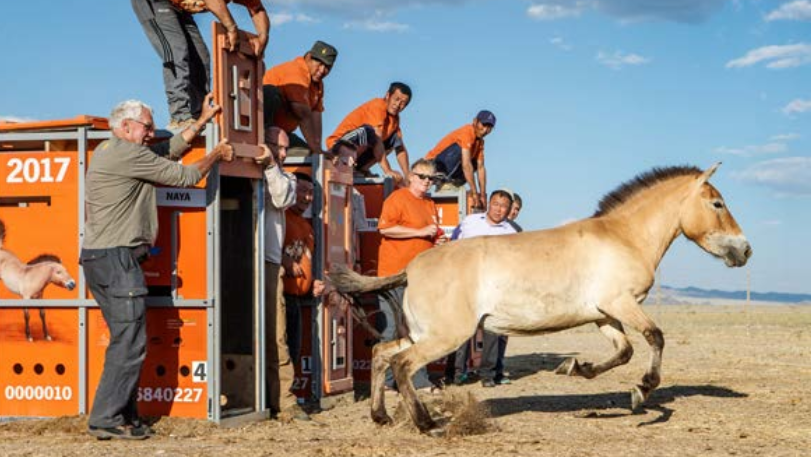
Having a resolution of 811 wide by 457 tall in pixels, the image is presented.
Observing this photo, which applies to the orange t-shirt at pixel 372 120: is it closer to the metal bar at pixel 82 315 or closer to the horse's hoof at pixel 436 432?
the metal bar at pixel 82 315

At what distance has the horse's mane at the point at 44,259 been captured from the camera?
1002 centimetres

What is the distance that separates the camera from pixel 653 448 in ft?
29.4

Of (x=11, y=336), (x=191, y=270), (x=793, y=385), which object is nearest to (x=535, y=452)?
(x=191, y=270)

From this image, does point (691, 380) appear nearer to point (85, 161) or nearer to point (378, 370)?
point (378, 370)

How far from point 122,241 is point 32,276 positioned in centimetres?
129

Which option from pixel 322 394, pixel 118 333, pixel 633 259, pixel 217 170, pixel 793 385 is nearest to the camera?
pixel 118 333

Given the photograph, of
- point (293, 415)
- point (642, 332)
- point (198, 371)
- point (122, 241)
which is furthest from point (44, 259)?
point (642, 332)

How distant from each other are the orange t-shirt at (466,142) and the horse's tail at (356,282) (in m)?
5.68

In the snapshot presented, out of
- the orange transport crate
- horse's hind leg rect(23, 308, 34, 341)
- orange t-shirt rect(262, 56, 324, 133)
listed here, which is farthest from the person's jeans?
orange t-shirt rect(262, 56, 324, 133)

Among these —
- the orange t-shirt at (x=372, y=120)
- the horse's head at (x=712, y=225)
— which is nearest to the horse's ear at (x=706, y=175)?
the horse's head at (x=712, y=225)

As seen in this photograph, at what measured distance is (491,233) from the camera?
1339 cm

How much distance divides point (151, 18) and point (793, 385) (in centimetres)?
863

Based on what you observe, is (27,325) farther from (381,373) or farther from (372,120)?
(372,120)

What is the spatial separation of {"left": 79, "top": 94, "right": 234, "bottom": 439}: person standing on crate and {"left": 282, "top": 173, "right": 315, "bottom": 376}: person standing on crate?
1.98 metres
